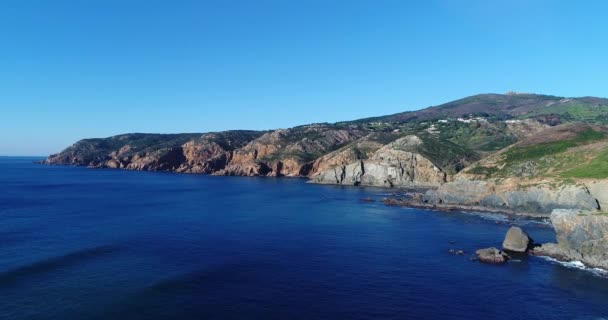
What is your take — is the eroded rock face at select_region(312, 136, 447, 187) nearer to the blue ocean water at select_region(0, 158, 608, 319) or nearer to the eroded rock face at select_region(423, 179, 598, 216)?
the eroded rock face at select_region(423, 179, 598, 216)

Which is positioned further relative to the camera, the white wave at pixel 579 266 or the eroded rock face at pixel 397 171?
the eroded rock face at pixel 397 171

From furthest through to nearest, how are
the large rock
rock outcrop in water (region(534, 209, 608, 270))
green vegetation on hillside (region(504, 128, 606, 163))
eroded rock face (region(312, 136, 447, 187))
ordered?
1. eroded rock face (region(312, 136, 447, 187))
2. green vegetation on hillside (region(504, 128, 606, 163))
3. the large rock
4. rock outcrop in water (region(534, 209, 608, 270))

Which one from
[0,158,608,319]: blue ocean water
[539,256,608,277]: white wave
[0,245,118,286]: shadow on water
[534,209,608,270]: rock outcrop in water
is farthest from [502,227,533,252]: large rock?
[0,245,118,286]: shadow on water

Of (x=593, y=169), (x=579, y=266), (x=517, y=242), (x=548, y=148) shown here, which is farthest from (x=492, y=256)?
(x=548, y=148)

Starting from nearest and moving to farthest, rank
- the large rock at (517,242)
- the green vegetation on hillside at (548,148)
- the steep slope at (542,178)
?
the large rock at (517,242) < the steep slope at (542,178) < the green vegetation on hillside at (548,148)

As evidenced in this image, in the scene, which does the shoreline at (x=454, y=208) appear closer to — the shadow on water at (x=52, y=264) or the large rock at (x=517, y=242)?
the large rock at (x=517, y=242)

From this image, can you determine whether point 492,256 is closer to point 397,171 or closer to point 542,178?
point 542,178

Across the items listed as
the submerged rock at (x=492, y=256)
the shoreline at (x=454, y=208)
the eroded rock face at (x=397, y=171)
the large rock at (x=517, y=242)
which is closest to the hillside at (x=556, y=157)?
the shoreline at (x=454, y=208)
